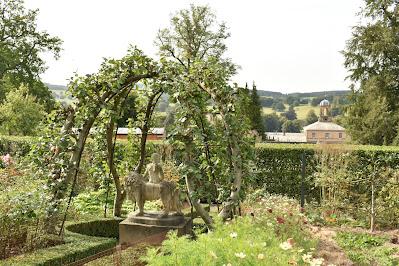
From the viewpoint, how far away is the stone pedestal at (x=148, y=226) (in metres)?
6.48

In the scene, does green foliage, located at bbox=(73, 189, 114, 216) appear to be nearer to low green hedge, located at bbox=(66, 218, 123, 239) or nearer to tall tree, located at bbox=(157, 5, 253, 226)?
low green hedge, located at bbox=(66, 218, 123, 239)

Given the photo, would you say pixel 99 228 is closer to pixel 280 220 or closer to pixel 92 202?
pixel 92 202

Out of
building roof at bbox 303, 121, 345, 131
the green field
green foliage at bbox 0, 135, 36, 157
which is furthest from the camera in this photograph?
the green field

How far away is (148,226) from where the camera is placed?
6.54 meters

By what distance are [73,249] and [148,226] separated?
126 centimetres

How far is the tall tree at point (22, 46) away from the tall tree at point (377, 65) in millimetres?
19977

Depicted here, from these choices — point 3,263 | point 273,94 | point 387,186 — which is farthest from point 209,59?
point 273,94

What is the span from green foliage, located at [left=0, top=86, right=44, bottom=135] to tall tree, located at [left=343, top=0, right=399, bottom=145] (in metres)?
18.7

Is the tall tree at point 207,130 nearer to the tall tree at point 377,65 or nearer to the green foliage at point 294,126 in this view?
the tall tree at point 377,65

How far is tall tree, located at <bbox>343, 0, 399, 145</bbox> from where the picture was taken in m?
26.5

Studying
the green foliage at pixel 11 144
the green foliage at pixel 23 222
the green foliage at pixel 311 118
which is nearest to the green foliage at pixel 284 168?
the green foliage at pixel 23 222

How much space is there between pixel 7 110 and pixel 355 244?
59.9ft

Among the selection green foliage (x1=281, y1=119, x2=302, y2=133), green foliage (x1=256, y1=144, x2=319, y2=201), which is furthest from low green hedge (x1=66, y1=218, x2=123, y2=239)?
green foliage (x1=281, y1=119, x2=302, y2=133)

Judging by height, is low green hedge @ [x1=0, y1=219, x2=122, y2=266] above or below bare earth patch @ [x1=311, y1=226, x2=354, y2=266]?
above
